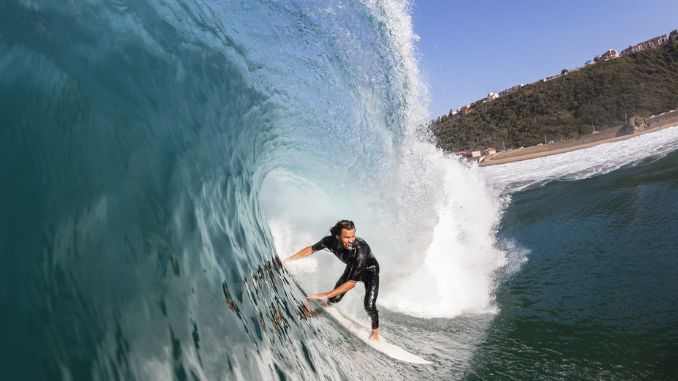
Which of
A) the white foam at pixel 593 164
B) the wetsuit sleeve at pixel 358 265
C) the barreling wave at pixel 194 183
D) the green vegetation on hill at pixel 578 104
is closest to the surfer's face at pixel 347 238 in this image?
the wetsuit sleeve at pixel 358 265

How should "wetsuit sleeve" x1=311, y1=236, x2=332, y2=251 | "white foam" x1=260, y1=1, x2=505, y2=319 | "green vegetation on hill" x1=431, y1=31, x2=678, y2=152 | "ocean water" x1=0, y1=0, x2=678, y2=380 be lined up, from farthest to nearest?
"green vegetation on hill" x1=431, y1=31, x2=678, y2=152
"white foam" x1=260, y1=1, x2=505, y2=319
"wetsuit sleeve" x1=311, y1=236, x2=332, y2=251
"ocean water" x1=0, y1=0, x2=678, y2=380

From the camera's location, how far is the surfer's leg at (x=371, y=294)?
18.0ft

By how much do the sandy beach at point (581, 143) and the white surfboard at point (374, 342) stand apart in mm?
43729

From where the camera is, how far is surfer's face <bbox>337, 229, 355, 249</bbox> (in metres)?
5.29

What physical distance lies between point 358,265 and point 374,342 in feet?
3.06

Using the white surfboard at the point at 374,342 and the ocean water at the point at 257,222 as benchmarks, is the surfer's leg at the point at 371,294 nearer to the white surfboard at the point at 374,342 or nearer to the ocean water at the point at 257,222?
the white surfboard at the point at 374,342

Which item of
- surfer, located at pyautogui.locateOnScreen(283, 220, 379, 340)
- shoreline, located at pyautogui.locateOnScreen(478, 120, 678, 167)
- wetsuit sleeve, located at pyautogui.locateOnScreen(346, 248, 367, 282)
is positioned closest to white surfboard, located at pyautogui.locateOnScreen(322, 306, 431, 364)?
surfer, located at pyautogui.locateOnScreen(283, 220, 379, 340)

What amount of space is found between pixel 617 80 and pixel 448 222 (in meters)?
79.2

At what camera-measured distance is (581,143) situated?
46.4 metres

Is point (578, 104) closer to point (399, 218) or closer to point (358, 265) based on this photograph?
point (399, 218)

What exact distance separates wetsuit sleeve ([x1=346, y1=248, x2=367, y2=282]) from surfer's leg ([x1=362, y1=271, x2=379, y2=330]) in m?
0.08

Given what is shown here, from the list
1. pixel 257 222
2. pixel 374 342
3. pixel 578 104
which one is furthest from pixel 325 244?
pixel 578 104

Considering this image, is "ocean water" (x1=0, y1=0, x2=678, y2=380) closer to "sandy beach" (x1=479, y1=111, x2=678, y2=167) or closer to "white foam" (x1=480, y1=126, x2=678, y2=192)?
"white foam" (x1=480, y1=126, x2=678, y2=192)

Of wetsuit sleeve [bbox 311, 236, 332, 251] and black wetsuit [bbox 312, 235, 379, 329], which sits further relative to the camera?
wetsuit sleeve [bbox 311, 236, 332, 251]
